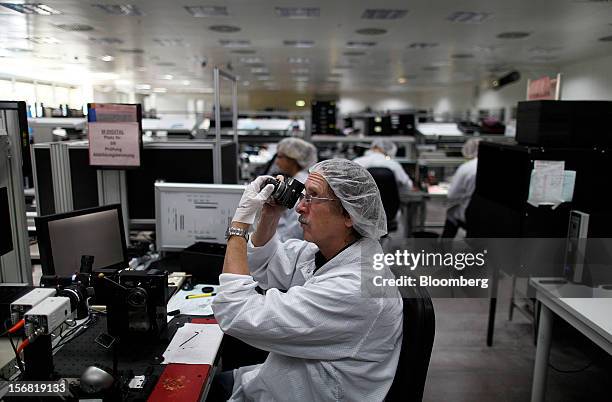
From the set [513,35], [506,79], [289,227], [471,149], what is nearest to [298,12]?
[471,149]

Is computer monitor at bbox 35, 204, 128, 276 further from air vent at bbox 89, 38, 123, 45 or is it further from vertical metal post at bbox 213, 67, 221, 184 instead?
air vent at bbox 89, 38, 123, 45

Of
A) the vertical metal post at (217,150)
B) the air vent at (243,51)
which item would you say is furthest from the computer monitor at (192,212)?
the air vent at (243,51)

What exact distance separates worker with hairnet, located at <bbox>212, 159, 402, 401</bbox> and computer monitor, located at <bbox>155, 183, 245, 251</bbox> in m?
0.69

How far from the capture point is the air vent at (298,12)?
5.36m

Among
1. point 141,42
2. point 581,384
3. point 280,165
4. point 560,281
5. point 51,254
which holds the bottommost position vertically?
point 581,384

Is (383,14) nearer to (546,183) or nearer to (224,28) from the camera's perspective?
(224,28)

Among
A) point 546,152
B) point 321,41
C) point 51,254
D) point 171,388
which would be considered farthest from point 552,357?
point 321,41

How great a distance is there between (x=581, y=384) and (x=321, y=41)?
645cm

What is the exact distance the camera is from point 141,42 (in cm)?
765

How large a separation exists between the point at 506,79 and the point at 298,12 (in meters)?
8.08

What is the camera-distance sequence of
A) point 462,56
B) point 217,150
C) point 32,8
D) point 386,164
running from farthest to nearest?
point 462,56 < point 32,8 < point 386,164 < point 217,150

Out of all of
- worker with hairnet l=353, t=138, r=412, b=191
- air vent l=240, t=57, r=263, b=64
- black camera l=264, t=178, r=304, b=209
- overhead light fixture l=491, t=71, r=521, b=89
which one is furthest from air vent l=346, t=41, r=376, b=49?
black camera l=264, t=178, r=304, b=209

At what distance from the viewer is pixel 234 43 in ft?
25.7

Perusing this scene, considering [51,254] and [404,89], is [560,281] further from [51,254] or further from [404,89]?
[404,89]
